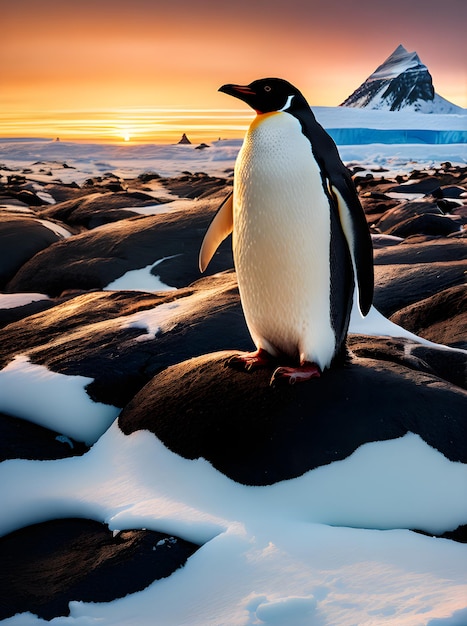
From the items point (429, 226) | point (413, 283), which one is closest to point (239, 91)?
point (413, 283)

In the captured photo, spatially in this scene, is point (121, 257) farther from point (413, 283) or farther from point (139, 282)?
point (413, 283)

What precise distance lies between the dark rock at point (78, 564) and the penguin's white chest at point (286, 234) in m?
0.91

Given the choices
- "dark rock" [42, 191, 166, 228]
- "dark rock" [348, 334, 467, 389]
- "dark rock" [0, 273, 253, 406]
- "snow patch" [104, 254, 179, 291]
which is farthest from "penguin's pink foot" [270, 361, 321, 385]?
"dark rock" [42, 191, 166, 228]

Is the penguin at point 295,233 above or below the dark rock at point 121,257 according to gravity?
above

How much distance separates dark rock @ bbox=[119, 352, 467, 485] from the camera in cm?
241

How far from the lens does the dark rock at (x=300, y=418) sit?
2406mm

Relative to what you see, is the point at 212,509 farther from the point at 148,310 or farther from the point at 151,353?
the point at 148,310

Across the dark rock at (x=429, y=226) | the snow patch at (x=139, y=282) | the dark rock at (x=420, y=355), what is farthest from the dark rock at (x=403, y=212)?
the dark rock at (x=420, y=355)

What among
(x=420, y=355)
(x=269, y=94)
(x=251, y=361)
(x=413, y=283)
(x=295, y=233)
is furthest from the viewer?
(x=413, y=283)

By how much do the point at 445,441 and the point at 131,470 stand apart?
45.4 inches

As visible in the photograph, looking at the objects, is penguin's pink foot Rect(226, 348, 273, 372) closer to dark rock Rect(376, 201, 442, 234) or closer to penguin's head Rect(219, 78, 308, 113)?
penguin's head Rect(219, 78, 308, 113)

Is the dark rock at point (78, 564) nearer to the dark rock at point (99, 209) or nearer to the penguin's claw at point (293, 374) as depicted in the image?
the penguin's claw at point (293, 374)

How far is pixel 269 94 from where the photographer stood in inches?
103

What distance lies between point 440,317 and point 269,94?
6.44ft
